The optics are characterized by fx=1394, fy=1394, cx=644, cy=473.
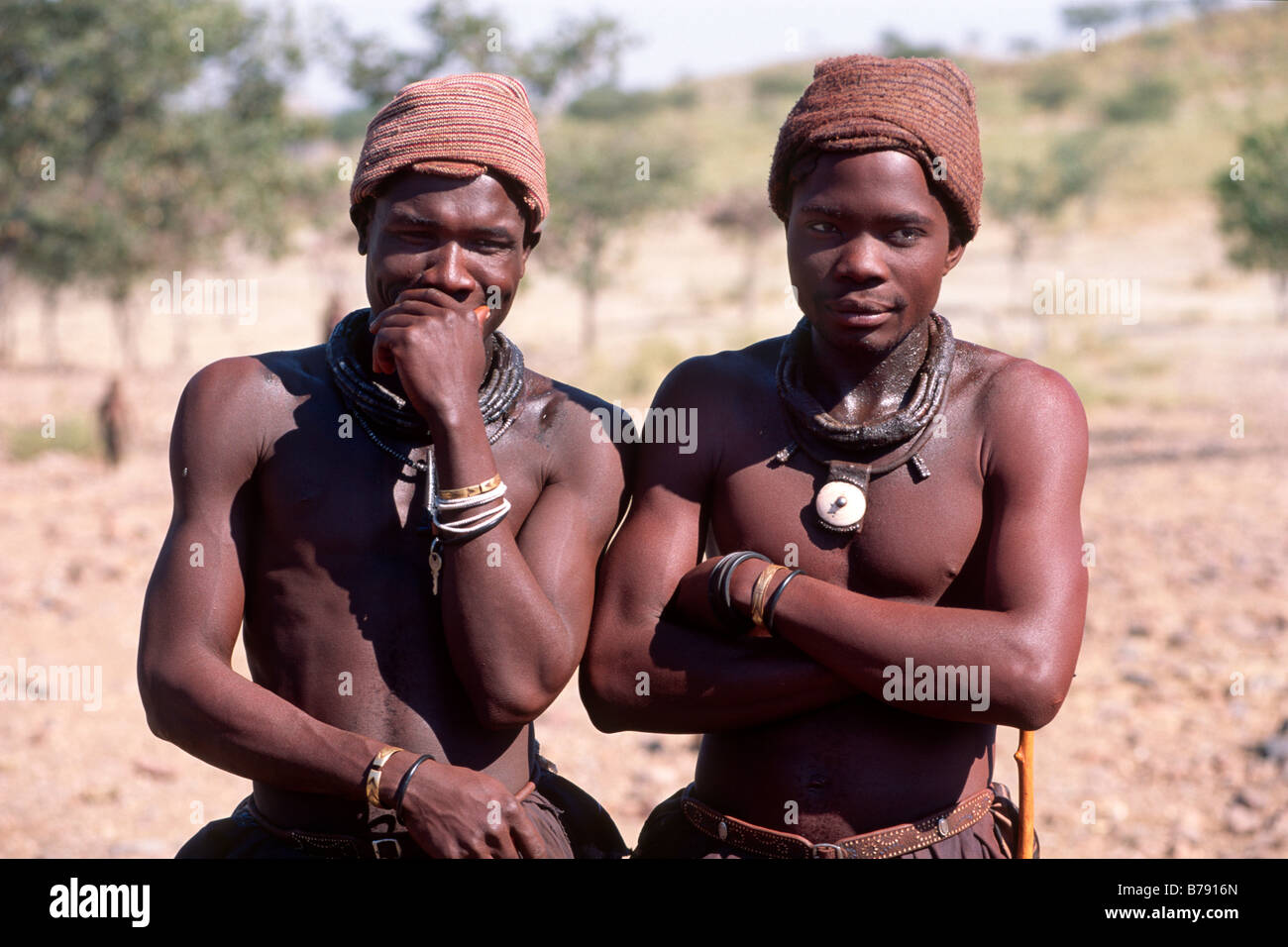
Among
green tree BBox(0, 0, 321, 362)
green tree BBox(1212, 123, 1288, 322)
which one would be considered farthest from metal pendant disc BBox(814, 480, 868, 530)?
green tree BBox(1212, 123, 1288, 322)

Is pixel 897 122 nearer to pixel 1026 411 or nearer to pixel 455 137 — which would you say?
pixel 1026 411

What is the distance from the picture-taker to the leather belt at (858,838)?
106 inches

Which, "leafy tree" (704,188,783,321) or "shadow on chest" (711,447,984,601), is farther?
"leafy tree" (704,188,783,321)

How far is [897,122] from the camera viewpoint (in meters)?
2.61

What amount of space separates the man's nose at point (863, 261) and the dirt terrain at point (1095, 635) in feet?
8.94

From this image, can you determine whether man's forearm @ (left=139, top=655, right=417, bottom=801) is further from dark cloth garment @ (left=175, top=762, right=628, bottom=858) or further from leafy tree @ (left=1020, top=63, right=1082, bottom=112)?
leafy tree @ (left=1020, top=63, right=1082, bottom=112)

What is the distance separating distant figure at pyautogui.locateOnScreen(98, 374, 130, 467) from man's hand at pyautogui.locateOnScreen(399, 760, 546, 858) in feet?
40.8

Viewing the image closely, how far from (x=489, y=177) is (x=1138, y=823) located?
449 cm

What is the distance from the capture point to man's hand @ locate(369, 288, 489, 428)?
2.51 m

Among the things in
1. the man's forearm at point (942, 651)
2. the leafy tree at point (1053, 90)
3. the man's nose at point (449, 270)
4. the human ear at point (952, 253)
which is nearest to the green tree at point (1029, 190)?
the human ear at point (952, 253)

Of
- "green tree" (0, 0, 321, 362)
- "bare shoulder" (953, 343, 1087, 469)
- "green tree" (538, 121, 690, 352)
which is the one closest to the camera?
"bare shoulder" (953, 343, 1087, 469)

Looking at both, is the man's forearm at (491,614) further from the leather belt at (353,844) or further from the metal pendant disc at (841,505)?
the metal pendant disc at (841,505)

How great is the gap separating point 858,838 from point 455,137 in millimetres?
1556

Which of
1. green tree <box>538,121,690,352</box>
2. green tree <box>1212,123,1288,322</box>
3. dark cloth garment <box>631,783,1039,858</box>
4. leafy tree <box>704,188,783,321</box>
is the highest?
leafy tree <box>704,188,783,321</box>
